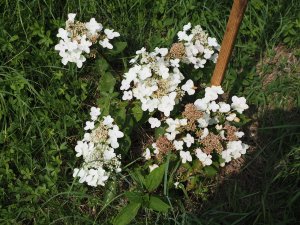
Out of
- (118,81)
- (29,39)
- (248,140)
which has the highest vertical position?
(29,39)

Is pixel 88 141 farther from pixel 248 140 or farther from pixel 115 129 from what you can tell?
pixel 248 140

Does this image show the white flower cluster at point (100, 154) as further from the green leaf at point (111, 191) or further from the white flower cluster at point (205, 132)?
the white flower cluster at point (205, 132)

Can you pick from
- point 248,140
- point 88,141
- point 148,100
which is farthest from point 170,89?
point 248,140

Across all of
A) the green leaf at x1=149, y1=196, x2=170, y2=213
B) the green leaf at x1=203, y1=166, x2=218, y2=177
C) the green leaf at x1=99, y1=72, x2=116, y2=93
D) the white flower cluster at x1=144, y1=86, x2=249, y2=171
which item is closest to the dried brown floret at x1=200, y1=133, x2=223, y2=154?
the white flower cluster at x1=144, y1=86, x2=249, y2=171

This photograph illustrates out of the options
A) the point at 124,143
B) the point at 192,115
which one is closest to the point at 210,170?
the point at 192,115

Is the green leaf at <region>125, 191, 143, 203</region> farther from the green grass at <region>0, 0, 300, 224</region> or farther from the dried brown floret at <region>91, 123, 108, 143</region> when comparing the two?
the dried brown floret at <region>91, 123, 108, 143</region>

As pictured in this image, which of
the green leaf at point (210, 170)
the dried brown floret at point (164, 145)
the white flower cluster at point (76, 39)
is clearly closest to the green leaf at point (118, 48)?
the white flower cluster at point (76, 39)
